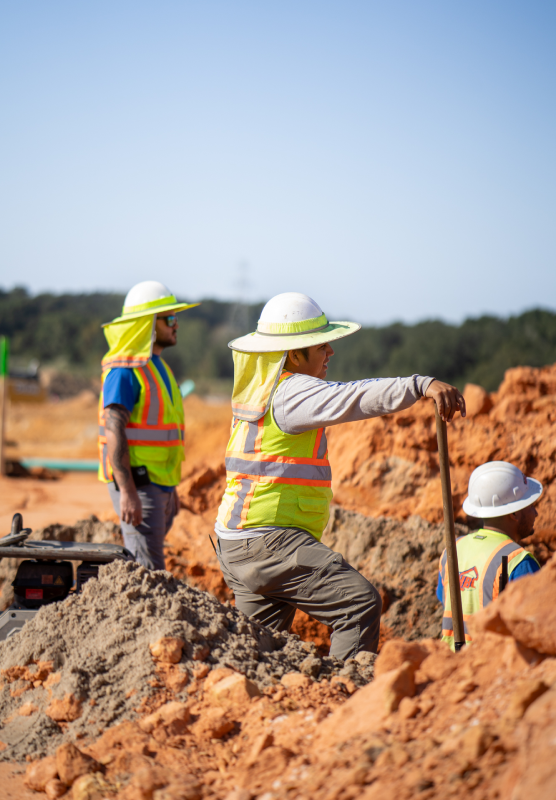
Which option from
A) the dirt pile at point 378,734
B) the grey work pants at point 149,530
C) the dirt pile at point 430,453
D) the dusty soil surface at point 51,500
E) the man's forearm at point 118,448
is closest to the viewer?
the dirt pile at point 378,734

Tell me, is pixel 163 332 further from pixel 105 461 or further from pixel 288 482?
pixel 288 482

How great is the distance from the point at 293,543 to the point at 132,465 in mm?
1739

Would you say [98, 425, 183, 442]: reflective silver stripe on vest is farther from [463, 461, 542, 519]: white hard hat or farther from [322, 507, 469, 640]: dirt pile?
[463, 461, 542, 519]: white hard hat

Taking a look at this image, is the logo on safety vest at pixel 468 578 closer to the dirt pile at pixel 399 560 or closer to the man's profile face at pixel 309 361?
the man's profile face at pixel 309 361

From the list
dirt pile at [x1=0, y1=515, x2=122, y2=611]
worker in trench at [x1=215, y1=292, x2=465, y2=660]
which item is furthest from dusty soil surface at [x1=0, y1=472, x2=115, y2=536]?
worker in trench at [x1=215, y1=292, x2=465, y2=660]

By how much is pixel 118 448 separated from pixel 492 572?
2.38m

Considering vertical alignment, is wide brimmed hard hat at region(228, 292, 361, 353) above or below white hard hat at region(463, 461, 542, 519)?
above

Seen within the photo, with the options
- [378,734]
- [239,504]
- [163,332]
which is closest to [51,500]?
[163,332]

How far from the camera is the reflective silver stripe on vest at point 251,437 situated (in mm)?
3254

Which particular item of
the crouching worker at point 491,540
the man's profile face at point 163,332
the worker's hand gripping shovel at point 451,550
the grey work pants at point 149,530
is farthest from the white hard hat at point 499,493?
the man's profile face at point 163,332

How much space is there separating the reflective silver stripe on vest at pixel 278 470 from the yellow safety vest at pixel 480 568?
0.72 meters

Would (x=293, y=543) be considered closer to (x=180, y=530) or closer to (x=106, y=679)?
(x=106, y=679)

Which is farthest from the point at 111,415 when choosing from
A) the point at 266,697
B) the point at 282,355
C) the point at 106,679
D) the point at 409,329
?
the point at 409,329

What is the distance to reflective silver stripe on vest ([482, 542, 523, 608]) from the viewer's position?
3.21 meters
